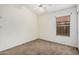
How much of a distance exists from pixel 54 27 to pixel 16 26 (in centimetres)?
67

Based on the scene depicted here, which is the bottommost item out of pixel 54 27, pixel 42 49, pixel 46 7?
pixel 42 49

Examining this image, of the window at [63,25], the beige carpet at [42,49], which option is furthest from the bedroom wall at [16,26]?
the window at [63,25]

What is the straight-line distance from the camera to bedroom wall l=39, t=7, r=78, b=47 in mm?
1171

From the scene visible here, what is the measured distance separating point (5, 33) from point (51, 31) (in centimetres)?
78

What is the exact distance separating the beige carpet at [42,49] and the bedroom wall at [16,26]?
0.09 m

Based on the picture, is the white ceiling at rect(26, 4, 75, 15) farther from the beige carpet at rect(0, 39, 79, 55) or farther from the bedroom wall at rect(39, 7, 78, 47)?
the beige carpet at rect(0, 39, 79, 55)

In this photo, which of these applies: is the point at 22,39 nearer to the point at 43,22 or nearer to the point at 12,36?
the point at 12,36

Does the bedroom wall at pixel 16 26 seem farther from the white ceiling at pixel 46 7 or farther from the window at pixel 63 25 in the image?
the window at pixel 63 25

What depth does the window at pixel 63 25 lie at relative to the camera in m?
1.22

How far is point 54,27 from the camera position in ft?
4.36

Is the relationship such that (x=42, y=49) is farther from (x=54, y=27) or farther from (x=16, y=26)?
(x=16, y=26)

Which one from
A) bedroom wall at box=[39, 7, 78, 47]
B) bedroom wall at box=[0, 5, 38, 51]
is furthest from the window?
bedroom wall at box=[0, 5, 38, 51]

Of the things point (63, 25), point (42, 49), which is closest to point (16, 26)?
point (42, 49)
